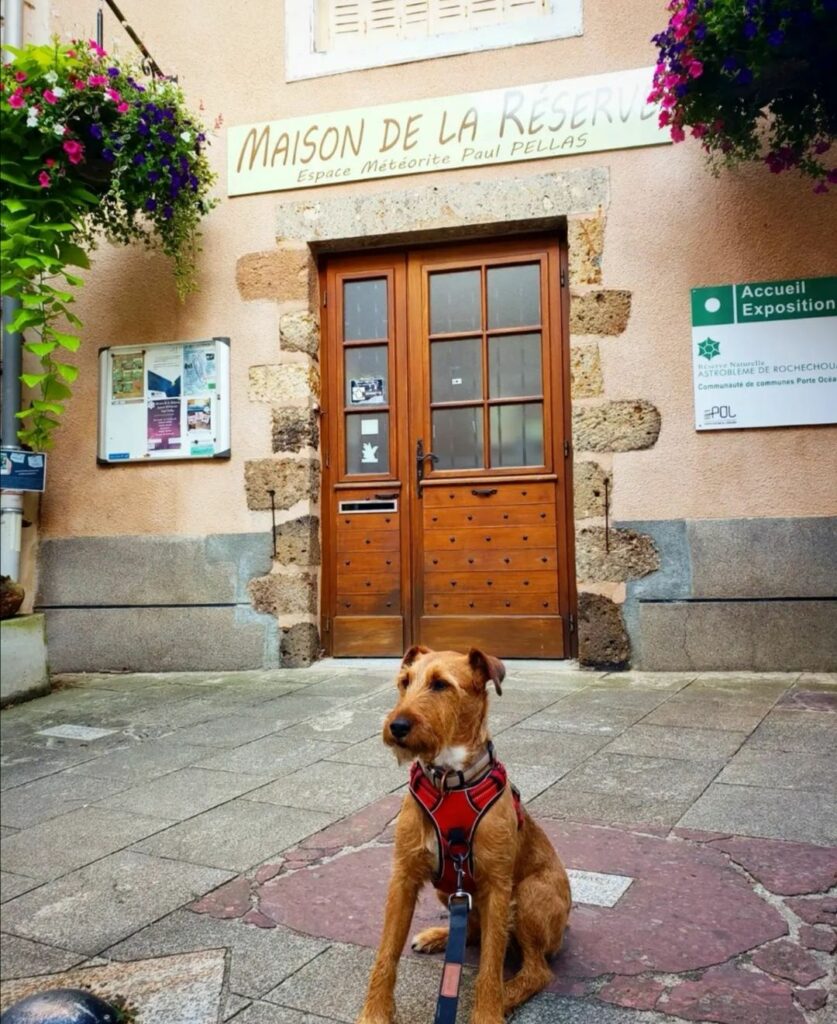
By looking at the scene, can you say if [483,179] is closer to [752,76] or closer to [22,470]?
[752,76]

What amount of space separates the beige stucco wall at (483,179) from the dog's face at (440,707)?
3.53 m

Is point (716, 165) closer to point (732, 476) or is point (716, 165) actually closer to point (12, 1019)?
point (732, 476)

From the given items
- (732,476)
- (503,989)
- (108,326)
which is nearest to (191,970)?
(503,989)

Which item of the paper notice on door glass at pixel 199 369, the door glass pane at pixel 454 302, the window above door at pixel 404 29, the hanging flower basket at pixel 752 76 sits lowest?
the paper notice on door glass at pixel 199 369

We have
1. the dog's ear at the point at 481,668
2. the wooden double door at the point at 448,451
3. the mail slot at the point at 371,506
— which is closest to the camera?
the dog's ear at the point at 481,668

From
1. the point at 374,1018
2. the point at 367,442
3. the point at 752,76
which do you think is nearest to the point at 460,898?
the point at 374,1018

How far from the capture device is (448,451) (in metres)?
5.46

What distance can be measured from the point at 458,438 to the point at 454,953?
4196 millimetres

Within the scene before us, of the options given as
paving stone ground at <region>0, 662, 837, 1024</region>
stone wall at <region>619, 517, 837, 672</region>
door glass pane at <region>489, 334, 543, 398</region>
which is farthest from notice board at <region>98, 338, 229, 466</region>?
stone wall at <region>619, 517, 837, 672</region>

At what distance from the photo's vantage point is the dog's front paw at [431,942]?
185 cm

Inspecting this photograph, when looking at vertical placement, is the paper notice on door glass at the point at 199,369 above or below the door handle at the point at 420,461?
above

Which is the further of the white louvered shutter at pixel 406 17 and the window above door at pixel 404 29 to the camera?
the white louvered shutter at pixel 406 17

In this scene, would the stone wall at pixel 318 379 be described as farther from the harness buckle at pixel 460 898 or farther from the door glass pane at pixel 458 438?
the harness buckle at pixel 460 898

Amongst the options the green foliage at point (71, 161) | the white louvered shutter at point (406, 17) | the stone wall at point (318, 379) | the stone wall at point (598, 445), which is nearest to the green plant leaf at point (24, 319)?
the green foliage at point (71, 161)
